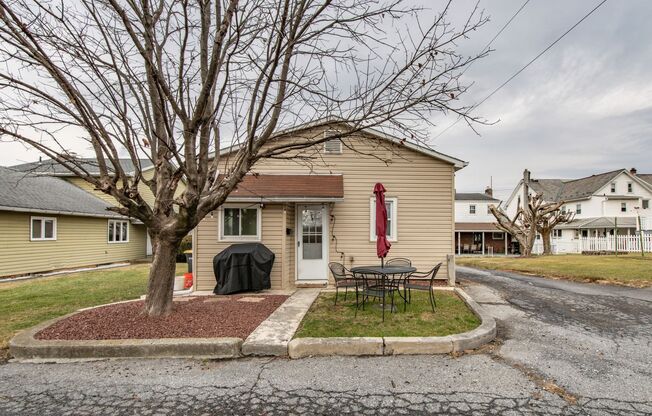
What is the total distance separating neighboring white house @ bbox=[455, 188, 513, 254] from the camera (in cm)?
3609

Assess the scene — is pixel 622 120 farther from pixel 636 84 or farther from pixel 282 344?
pixel 282 344

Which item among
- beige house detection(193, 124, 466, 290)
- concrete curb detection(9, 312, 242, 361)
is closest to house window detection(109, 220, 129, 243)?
beige house detection(193, 124, 466, 290)

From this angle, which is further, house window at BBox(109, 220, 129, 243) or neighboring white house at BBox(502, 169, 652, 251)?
neighboring white house at BBox(502, 169, 652, 251)

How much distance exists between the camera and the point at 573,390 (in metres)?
3.62

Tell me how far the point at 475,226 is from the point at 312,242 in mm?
30651

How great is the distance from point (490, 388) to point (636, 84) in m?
12.9

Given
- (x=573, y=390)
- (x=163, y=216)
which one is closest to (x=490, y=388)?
(x=573, y=390)

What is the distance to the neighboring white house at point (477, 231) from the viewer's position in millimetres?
36094

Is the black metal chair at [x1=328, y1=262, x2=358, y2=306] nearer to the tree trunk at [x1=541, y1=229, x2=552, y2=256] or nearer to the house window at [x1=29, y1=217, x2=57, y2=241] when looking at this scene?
the house window at [x1=29, y1=217, x2=57, y2=241]

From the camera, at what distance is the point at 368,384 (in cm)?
380

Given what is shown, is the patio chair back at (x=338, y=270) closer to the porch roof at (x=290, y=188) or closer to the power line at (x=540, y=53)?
the porch roof at (x=290, y=188)

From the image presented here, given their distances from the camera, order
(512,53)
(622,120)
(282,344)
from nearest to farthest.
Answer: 1. (282,344)
2. (512,53)
3. (622,120)

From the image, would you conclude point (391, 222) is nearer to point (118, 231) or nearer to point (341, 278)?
point (341, 278)

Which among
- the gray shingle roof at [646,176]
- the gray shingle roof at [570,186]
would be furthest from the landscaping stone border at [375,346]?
the gray shingle roof at [646,176]
